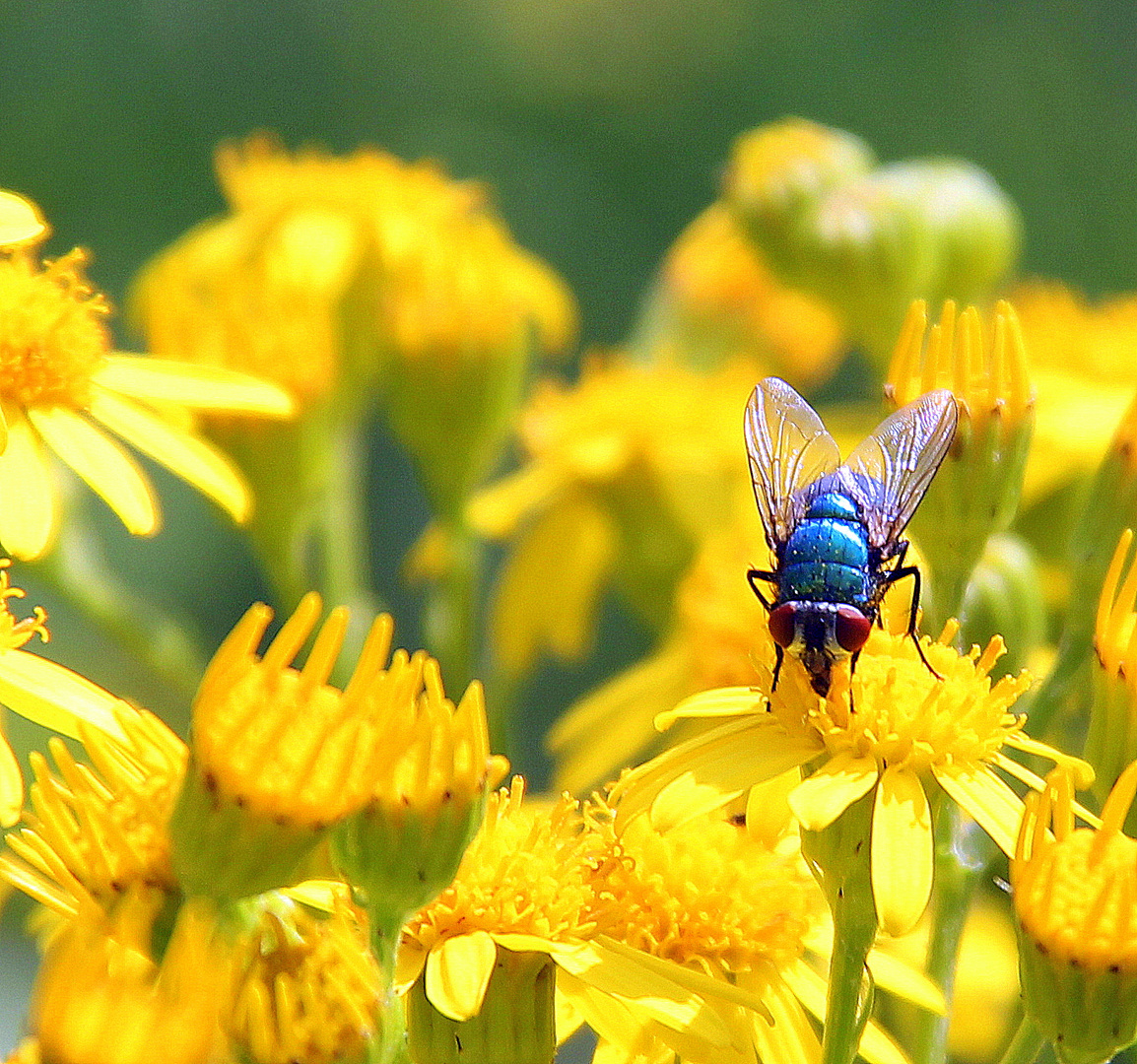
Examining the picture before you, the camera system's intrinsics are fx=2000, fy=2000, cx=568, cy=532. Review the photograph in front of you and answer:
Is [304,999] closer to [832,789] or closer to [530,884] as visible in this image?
[530,884]

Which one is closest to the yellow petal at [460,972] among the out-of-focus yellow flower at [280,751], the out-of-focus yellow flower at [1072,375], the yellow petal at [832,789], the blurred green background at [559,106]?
the out-of-focus yellow flower at [280,751]

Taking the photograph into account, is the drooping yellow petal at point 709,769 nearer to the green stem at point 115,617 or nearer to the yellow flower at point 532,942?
the yellow flower at point 532,942

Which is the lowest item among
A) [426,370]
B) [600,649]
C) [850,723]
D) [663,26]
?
[850,723]

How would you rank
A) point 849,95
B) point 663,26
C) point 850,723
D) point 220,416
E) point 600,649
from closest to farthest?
point 850,723 < point 220,416 < point 600,649 < point 849,95 < point 663,26

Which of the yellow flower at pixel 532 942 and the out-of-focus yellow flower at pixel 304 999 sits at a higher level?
the yellow flower at pixel 532 942

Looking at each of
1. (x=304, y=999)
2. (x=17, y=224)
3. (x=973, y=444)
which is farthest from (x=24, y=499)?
(x=973, y=444)

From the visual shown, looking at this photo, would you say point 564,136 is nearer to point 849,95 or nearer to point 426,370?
point 849,95

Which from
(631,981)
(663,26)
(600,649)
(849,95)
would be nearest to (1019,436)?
(631,981)
